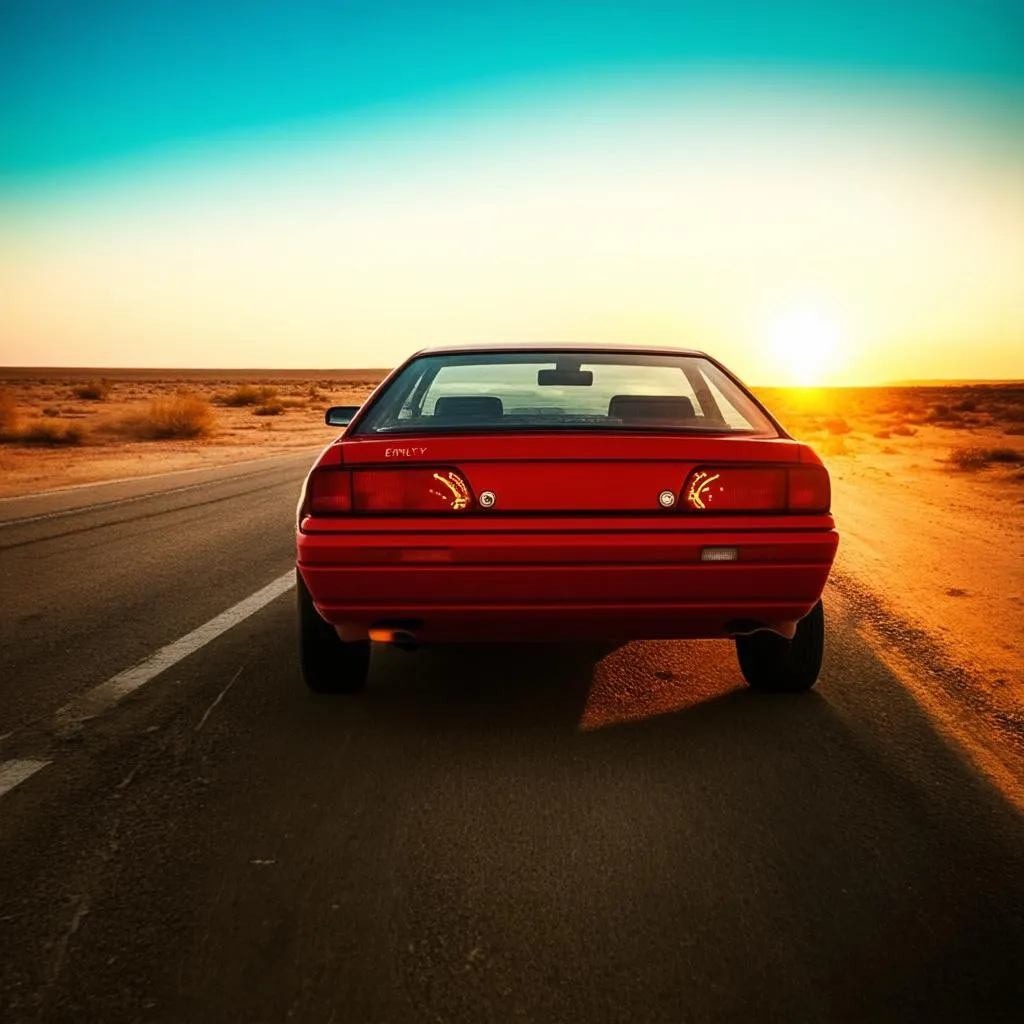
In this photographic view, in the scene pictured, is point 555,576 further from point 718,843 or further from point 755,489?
point 718,843

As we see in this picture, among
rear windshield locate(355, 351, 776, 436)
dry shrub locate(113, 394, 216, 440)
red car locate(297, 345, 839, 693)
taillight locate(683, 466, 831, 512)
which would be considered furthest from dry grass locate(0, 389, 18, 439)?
taillight locate(683, 466, 831, 512)

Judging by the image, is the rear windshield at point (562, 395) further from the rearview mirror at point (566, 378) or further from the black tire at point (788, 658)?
the black tire at point (788, 658)

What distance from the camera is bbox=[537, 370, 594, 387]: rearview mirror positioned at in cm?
423

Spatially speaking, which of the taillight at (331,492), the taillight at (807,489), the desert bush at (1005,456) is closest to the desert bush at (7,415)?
the desert bush at (1005,456)

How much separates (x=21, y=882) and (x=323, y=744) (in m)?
1.11

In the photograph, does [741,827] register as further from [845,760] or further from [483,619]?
[483,619]

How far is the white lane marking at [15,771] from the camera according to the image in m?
2.88

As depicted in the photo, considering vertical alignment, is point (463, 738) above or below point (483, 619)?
below

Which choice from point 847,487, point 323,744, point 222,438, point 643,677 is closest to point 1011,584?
point 643,677

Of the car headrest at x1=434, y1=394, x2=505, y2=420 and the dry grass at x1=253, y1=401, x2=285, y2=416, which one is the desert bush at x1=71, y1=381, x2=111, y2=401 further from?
the car headrest at x1=434, y1=394, x2=505, y2=420

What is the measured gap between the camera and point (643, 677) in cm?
404

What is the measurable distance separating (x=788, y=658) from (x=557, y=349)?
65.8 inches

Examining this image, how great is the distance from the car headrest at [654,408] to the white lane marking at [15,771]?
8.35 ft

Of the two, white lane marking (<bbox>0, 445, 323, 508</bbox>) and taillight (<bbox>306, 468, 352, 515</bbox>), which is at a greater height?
taillight (<bbox>306, 468, 352, 515</bbox>)
